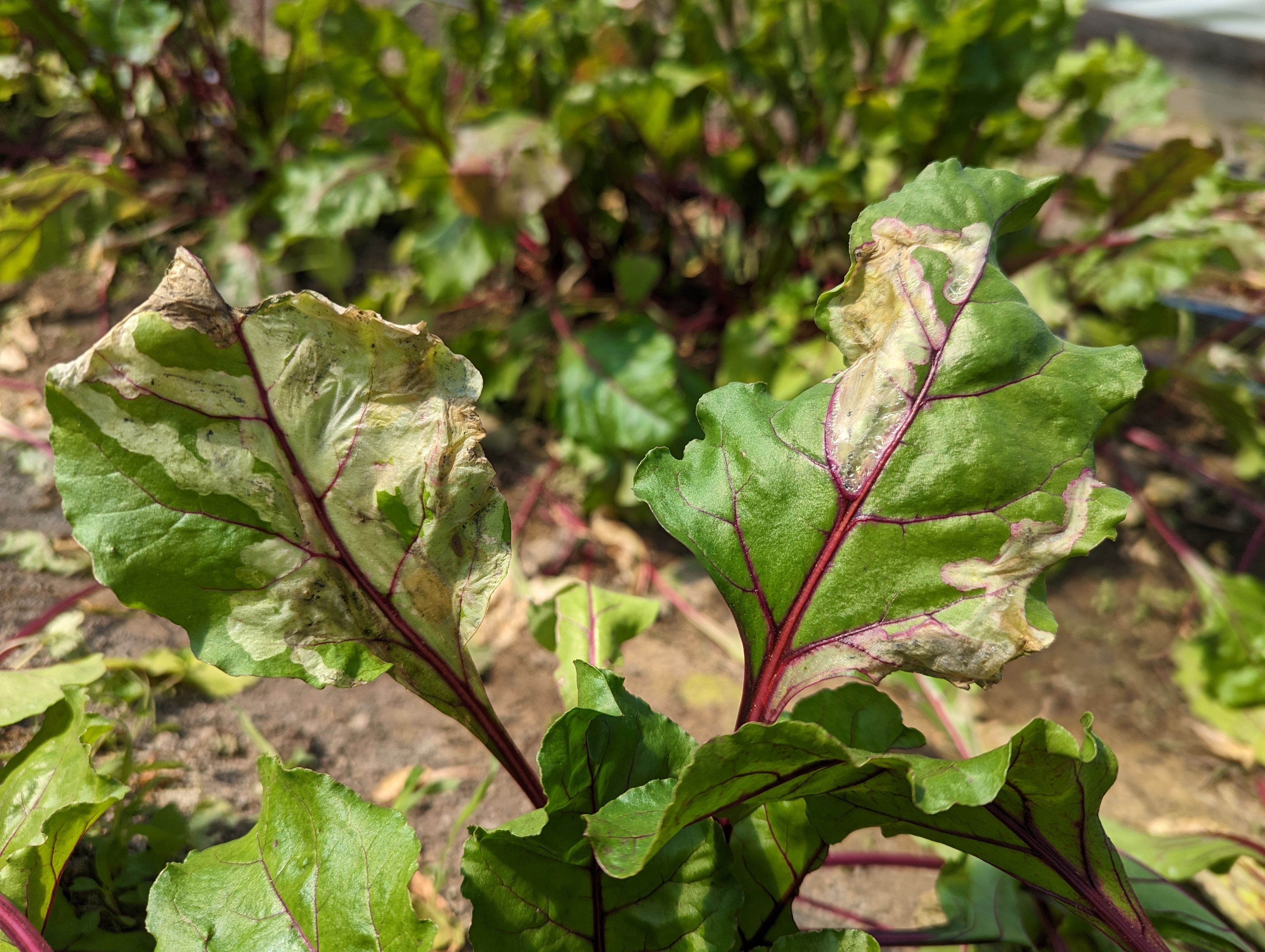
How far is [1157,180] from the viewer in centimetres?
213

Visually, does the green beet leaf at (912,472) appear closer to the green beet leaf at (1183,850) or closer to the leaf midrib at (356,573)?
the leaf midrib at (356,573)

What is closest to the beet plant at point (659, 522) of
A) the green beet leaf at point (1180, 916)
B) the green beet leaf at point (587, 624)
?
the green beet leaf at point (587, 624)

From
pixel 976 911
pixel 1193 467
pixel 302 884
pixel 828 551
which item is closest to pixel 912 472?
pixel 828 551

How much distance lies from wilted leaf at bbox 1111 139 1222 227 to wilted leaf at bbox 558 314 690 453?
1207 millimetres

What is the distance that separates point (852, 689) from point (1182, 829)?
3.49 ft

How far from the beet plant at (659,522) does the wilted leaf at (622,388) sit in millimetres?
955

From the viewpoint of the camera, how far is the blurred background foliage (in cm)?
201

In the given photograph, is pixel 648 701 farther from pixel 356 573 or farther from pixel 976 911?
pixel 356 573

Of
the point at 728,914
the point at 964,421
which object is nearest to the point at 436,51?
the point at 964,421

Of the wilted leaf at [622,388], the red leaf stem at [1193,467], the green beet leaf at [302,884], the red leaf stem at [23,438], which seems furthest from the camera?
the red leaf stem at [1193,467]

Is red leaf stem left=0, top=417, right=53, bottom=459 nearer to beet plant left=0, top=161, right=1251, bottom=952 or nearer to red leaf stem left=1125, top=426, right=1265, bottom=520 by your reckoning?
beet plant left=0, top=161, right=1251, bottom=952

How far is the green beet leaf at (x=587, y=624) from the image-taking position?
107 cm

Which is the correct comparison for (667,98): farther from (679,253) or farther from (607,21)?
(679,253)

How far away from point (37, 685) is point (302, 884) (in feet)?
1.40
